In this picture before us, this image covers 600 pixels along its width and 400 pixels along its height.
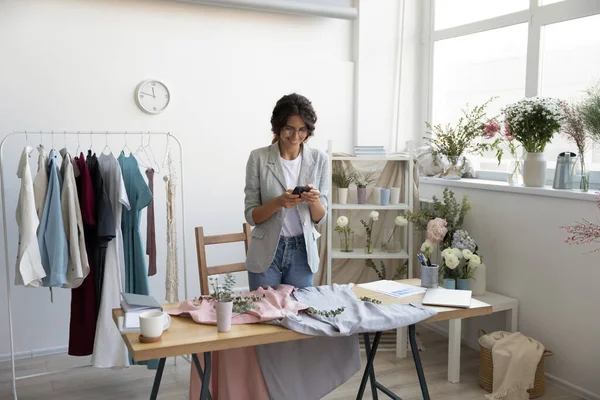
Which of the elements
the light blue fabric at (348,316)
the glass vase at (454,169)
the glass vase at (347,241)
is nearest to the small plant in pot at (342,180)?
the glass vase at (347,241)

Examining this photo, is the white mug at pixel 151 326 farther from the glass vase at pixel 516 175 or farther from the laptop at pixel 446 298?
the glass vase at pixel 516 175

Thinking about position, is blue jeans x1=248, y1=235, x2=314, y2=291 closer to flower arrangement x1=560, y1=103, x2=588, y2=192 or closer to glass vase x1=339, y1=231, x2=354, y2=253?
glass vase x1=339, y1=231, x2=354, y2=253

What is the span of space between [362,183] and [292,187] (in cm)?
150

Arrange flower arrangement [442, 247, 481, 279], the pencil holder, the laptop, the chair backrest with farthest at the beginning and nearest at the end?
flower arrangement [442, 247, 481, 279]
the chair backrest
the pencil holder
the laptop

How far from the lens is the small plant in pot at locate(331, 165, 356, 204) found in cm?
427

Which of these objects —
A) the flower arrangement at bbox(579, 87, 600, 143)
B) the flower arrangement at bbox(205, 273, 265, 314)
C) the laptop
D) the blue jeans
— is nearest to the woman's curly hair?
the blue jeans

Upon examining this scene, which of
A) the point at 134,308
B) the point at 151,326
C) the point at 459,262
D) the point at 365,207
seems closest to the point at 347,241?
the point at 365,207

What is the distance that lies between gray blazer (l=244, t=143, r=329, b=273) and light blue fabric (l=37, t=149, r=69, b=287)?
3.46 ft

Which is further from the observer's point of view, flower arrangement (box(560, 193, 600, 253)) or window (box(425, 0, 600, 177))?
window (box(425, 0, 600, 177))

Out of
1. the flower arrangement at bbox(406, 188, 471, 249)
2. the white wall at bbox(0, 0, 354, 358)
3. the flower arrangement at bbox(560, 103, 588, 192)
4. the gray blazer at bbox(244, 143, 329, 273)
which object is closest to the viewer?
the gray blazer at bbox(244, 143, 329, 273)

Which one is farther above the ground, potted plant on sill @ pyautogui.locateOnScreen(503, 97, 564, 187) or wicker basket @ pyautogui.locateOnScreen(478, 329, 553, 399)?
potted plant on sill @ pyautogui.locateOnScreen(503, 97, 564, 187)

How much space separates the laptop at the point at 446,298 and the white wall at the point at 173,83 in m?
2.26

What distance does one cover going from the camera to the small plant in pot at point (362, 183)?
4289mm

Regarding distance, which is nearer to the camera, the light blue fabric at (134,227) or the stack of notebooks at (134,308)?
the stack of notebooks at (134,308)
